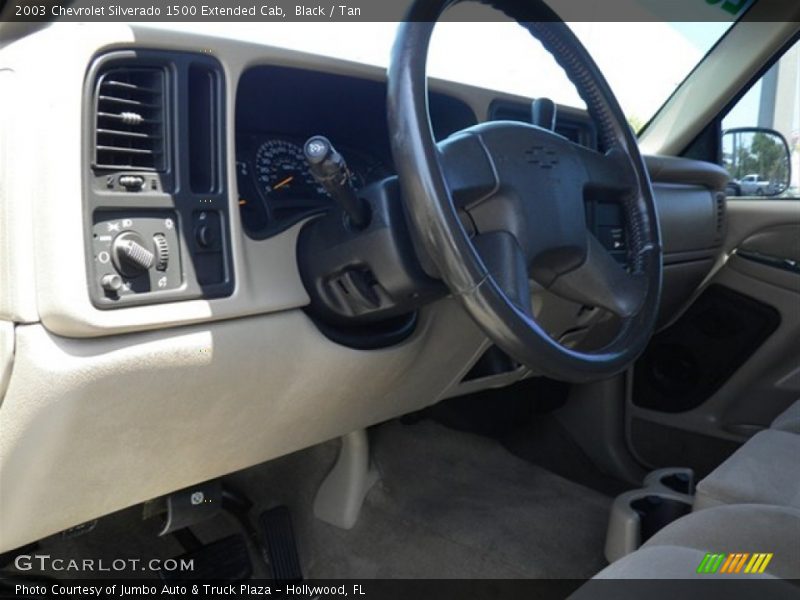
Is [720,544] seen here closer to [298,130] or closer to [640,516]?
[640,516]

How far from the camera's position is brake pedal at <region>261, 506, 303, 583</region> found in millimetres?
1684

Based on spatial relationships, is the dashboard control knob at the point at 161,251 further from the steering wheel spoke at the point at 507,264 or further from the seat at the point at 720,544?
the seat at the point at 720,544

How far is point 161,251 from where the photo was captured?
94 centimetres

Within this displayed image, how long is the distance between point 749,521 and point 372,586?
924mm

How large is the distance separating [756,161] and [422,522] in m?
1.38

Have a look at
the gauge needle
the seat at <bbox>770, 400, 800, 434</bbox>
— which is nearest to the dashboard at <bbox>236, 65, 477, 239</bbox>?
the gauge needle

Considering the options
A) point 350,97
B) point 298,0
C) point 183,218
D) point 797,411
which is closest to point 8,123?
point 183,218

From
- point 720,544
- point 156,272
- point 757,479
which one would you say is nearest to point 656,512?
point 757,479

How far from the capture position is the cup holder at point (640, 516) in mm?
1536

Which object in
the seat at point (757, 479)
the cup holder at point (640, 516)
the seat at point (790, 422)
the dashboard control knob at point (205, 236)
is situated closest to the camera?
the dashboard control knob at point (205, 236)

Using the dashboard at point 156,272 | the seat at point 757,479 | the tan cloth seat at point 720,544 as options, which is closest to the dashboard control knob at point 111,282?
the dashboard at point 156,272

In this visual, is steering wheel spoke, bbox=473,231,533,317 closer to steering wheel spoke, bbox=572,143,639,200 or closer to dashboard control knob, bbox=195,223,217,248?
steering wheel spoke, bbox=572,143,639,200

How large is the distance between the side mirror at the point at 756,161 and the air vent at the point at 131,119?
5.67 ft

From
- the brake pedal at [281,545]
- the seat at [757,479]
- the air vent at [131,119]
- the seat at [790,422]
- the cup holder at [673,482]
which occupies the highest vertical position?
the air vent at [131,119]
